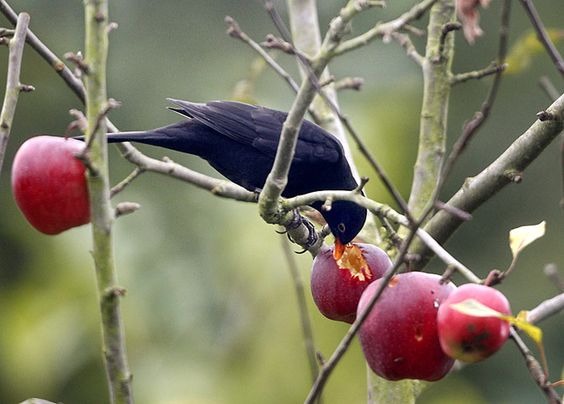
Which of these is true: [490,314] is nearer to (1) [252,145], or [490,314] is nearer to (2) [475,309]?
(2) [475,309]

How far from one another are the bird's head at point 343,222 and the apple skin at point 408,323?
45cm

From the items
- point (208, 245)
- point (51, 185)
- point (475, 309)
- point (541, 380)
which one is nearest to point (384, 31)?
point (475, 309)

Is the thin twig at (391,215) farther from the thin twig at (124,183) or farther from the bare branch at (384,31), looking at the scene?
the thin twig at (124,183)

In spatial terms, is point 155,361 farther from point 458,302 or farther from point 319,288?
point 458,302

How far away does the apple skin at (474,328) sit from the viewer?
120 cm

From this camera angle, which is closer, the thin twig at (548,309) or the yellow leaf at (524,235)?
the yellow leaf at (524,235)

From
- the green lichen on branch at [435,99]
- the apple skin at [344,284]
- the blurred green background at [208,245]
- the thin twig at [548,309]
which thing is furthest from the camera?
the blurred green background at [208,245]

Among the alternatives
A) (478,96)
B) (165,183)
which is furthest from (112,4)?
(478,96)

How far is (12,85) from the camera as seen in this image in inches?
56.1

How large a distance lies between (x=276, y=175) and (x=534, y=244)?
4.96 meters

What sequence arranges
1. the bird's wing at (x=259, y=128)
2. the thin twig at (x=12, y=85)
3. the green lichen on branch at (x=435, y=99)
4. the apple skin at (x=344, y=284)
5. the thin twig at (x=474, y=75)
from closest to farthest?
the thin twig at (x=12, y=85)
the apple skin at (x=344, y=284)
the thin twig at (x=474, y=75)
the green lichen on branch at (x=435, y=99)
the bird's wing at (x=259, y=128)

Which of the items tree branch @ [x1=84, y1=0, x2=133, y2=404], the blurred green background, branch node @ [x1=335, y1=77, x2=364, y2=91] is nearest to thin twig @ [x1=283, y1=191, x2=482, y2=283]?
tree branch @ [x1=84, y1=0, x2=133, y2=404]

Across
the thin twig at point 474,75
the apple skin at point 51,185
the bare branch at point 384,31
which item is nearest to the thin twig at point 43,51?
the apple skin at point 51,185

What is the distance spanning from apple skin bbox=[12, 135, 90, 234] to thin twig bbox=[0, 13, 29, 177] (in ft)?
0.44
